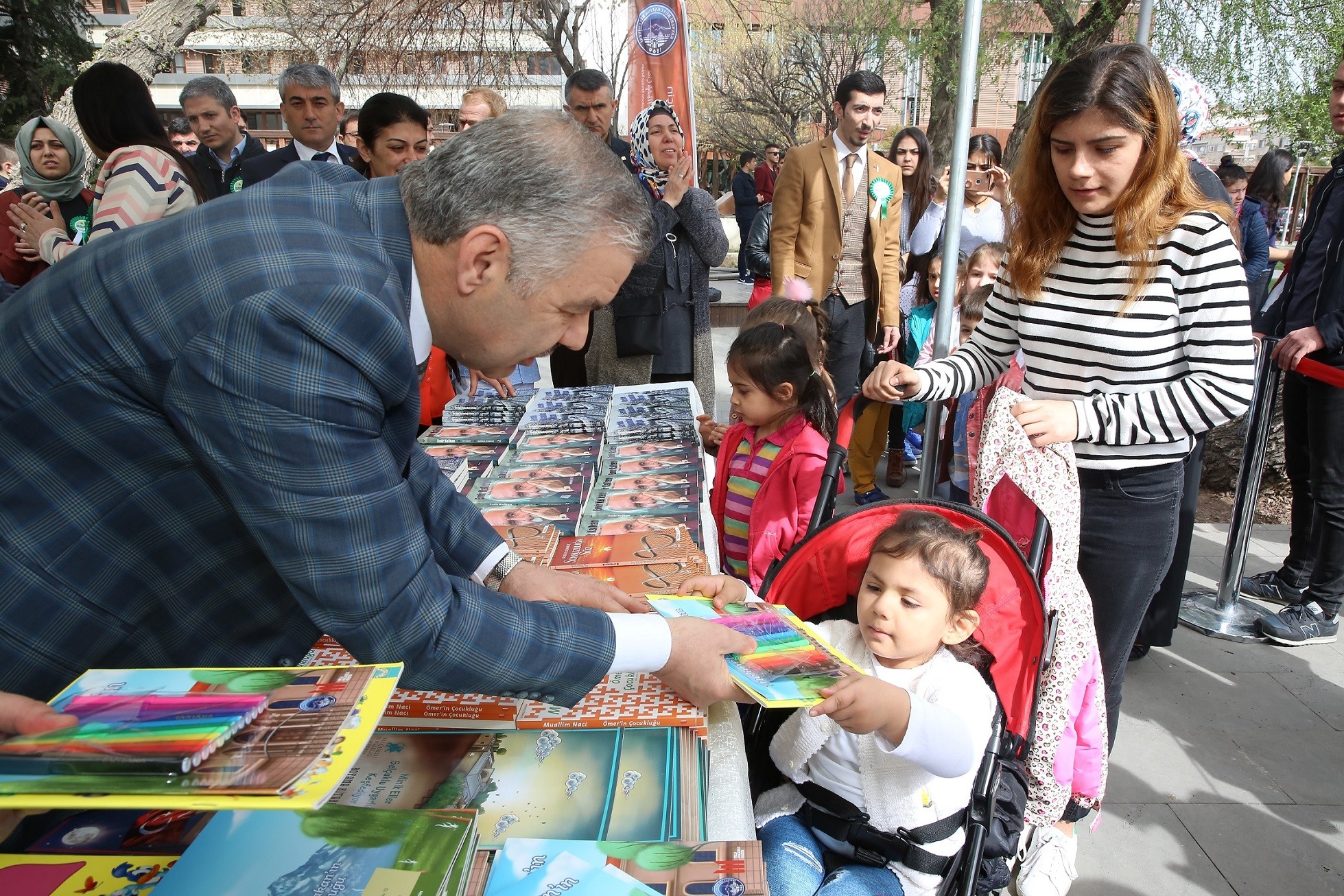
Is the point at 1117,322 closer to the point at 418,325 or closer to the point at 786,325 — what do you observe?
the point at 786,325

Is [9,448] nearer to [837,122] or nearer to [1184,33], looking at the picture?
[837,122]

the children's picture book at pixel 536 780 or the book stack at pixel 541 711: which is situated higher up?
the book stack at pixel 541 711

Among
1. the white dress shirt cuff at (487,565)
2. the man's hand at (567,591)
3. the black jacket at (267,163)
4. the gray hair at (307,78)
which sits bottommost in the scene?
the man's hand at (567,591)

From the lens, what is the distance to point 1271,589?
3955mm

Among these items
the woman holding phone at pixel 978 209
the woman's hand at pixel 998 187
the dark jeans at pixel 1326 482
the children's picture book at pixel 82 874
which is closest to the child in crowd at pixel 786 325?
the dark jeans at pixel 1326 482

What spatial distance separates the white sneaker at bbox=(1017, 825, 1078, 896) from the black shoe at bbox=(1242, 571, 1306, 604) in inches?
98.5

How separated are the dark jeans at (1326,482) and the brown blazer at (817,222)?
82.0 inches

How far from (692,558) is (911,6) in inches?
517

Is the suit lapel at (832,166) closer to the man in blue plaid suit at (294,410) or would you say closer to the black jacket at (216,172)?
the black jacket at (216,172)

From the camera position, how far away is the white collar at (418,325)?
48.2 inches

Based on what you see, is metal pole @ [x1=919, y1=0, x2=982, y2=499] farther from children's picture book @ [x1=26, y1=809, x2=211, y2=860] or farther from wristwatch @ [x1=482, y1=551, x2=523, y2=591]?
children's picture book @ [x1=26, y1=809, x2=211, y2=860]

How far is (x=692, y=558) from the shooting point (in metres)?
1.91

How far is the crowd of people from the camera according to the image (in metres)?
1.07

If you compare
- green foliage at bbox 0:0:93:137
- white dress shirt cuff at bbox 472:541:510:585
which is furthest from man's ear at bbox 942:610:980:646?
green foliage at bbox 0:0:93:137
